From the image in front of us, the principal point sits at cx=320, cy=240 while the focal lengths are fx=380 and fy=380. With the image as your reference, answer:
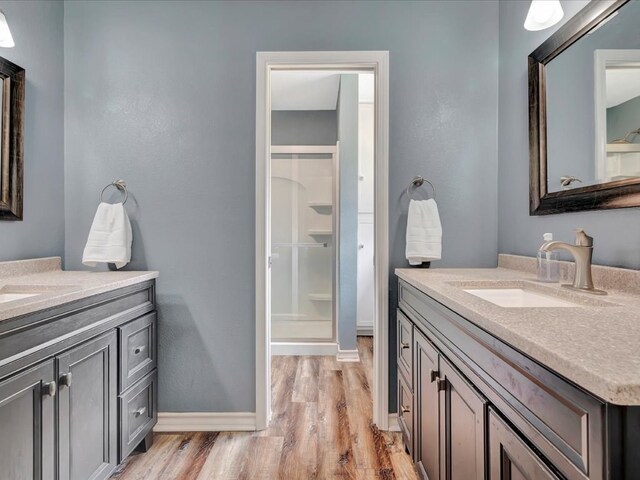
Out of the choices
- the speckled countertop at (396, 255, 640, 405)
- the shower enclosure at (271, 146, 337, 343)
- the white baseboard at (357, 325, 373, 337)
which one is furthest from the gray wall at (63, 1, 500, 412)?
the white baseboard at (357, 325, 373, 337)

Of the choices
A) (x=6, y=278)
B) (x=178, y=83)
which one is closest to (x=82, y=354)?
(x=6, y=278)

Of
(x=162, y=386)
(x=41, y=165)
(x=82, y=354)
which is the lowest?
(x=162, y=386)

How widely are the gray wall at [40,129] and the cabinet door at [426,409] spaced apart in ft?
6.15

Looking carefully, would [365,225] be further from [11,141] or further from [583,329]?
[583,329]

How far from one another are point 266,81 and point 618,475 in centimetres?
209

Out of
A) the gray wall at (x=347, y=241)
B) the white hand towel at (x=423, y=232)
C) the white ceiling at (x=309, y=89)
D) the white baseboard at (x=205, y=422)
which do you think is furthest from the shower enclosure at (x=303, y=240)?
the white hand towel at (x=423, y=232)

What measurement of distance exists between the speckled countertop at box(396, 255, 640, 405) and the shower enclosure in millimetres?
2256

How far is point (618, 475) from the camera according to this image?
533 mm

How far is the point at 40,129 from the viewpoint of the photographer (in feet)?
6.35

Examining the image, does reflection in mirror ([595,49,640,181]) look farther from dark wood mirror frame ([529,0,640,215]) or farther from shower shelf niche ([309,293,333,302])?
shower shelf niche ([309,293,333,302])

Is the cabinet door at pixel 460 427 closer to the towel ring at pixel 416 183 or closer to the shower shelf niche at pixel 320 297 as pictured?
the towel ring at pixel 416 183

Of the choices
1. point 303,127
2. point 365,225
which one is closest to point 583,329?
point 365,225

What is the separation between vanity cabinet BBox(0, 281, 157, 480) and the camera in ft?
3.64

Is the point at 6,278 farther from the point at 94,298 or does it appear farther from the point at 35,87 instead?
the point at 35,87
